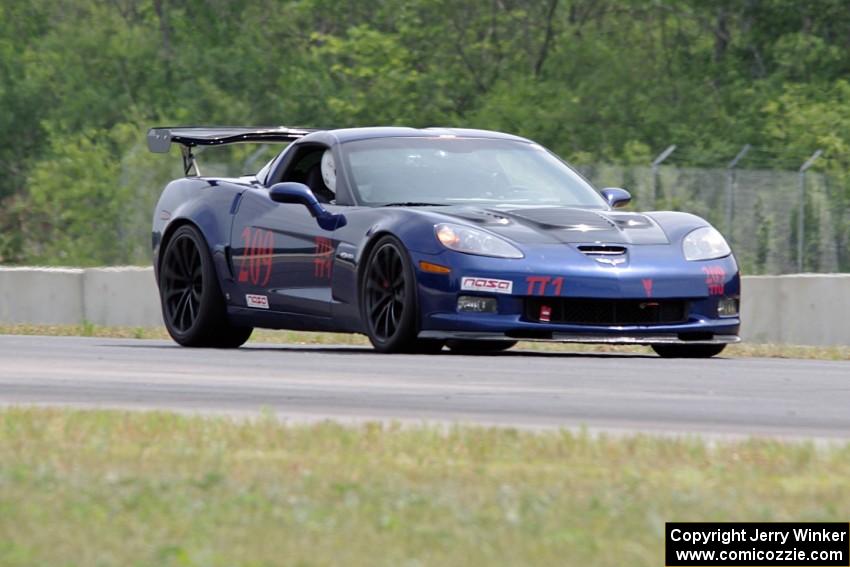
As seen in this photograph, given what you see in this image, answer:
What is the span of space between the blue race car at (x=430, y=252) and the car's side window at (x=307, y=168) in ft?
0.04

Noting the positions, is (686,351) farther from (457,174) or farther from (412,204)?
(412,204)

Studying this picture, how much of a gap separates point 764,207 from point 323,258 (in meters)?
11.6

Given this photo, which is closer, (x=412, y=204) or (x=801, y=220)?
(x=412, y=204)

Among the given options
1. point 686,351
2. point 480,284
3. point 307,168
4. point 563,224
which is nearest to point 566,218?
point 563,224

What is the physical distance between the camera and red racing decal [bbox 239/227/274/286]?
1310 cm

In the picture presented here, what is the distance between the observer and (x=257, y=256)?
13.2 m

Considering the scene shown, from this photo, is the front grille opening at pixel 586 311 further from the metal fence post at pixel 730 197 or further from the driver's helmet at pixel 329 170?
the metal fence post at pixel 730 197

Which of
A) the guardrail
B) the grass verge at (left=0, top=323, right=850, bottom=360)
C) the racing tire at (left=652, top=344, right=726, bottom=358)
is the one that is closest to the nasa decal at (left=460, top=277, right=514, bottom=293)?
the racing tire at (left=652, top=344, right=726, bottom=358)

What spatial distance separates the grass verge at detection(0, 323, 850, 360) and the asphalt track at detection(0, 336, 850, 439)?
3.61ft

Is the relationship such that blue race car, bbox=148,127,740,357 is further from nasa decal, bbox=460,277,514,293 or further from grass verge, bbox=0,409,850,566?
grass verge, bbox=0,409,850,566

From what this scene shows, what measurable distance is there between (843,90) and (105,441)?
89.1 ft

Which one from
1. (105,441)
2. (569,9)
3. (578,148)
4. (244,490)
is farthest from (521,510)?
(569,9)

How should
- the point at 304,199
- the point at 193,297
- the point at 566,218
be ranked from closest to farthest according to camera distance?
1. the point at 566,218
2. the point at 304,199
3. the point at 193,297

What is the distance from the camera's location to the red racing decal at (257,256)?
13102 mm
